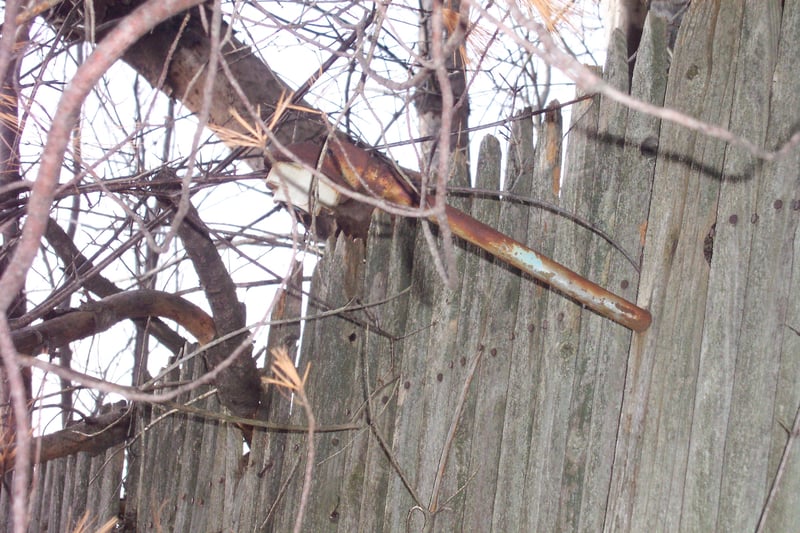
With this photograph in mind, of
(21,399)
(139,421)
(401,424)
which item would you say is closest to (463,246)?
(401,424)

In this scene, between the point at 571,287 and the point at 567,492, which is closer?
the point at 571,287

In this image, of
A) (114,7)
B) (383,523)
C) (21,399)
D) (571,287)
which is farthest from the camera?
(114,7)

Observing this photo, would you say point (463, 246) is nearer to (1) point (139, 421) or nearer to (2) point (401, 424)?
(2) point (401, 424)

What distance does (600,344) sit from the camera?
7.06ft

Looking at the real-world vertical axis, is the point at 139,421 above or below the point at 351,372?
below

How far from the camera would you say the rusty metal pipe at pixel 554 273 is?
1.97 meters

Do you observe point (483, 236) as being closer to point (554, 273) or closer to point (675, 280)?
point (554, 273)

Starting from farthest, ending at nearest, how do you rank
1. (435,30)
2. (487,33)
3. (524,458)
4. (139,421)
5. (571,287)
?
(139,421) < (487,33) < (524,458) < (571,287) < (435,30)

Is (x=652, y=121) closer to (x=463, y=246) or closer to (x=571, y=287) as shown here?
(x=571, y=287)

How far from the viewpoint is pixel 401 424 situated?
2.76m

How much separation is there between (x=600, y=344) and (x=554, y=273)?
291mm

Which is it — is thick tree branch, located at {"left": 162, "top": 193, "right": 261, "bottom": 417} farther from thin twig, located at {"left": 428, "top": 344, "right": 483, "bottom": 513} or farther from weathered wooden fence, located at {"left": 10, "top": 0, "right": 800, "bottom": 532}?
thin twig, located at {"left": 428, "top": 344, "right": 483, "bottom": 513}

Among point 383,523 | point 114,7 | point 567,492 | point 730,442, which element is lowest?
point 383,523

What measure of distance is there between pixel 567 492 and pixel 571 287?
1.86 feet
